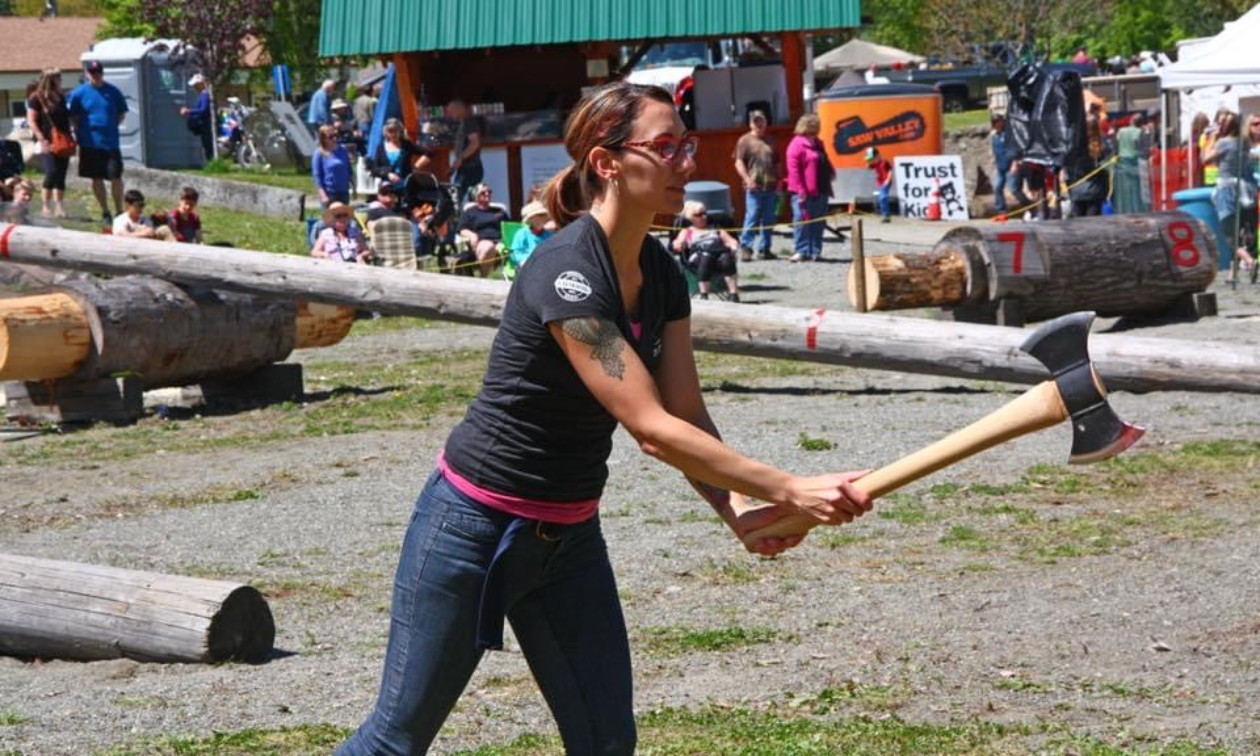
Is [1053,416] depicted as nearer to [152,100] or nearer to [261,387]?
[261,387]

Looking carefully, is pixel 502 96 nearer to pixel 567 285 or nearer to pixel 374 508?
pixel 374 508

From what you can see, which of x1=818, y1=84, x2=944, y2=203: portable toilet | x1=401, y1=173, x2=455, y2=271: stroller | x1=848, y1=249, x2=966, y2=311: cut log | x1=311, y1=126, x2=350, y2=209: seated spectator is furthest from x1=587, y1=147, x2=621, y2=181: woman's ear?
x1=818, y1=84, x2=944, y2=203: portable toilet

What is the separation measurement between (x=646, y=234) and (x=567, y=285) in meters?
0.35

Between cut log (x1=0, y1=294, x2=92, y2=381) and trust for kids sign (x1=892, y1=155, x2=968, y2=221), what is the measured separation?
54.2ft

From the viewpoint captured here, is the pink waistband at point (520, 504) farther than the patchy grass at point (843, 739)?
No

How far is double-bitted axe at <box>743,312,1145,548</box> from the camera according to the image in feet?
12.7

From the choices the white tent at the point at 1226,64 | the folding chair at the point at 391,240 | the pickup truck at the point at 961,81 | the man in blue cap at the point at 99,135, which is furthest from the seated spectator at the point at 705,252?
the pickup truck at the point at 961,81

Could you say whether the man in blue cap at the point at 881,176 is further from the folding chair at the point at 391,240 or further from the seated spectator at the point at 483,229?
the folding chair at the point at 391,240

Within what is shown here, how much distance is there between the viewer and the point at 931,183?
2712 centimetres

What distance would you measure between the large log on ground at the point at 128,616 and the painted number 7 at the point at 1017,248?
31.4 ft

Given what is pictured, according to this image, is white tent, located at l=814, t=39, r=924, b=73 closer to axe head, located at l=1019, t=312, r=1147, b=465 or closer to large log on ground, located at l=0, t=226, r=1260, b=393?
large log on ground, located at l=0, t=226, r=1260, b=393

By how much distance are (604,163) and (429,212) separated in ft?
57.3

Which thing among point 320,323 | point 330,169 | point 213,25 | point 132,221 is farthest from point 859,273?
point 213,25

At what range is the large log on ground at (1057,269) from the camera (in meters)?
15.3
